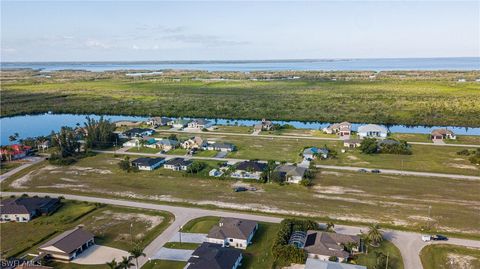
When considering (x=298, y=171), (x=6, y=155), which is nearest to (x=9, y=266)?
(x=298, y=171)

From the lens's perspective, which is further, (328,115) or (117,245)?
(328,115)

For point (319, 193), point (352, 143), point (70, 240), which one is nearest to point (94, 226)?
point (70, 240)

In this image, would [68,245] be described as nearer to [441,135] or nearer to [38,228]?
[38,228]

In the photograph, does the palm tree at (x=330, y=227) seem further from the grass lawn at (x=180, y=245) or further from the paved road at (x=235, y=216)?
the grass lawn at (x=180, y=245)

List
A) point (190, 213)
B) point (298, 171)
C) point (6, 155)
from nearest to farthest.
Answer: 1. point (190, 213)
2. point (298, 171)
3. point (6, 155)

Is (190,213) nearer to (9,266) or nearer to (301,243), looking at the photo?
(301,243)

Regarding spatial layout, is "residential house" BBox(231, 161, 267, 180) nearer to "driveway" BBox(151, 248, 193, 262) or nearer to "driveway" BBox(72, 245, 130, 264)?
"driveway" BBox(151, 248, 193, 262)

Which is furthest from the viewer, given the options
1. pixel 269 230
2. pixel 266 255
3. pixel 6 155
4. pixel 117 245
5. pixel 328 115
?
pixel 328 115
